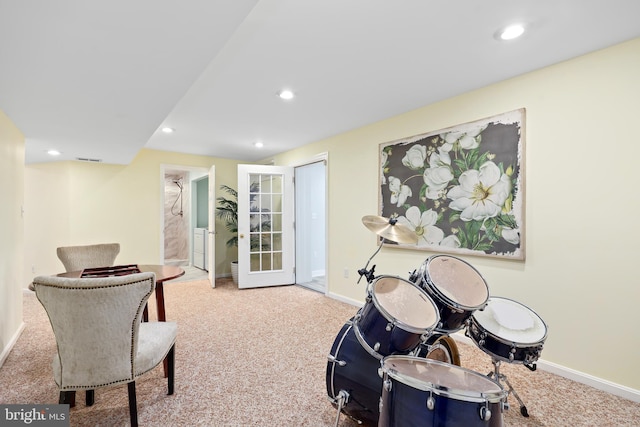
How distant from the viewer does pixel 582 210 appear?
218cm

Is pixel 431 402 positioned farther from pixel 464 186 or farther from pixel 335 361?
pixel 464 186

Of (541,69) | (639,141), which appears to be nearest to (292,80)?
(541,69)

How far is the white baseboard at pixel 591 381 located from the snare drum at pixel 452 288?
0.63 m

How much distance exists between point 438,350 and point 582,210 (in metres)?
1.48

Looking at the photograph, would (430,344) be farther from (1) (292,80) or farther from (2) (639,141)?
(1) (292,80)

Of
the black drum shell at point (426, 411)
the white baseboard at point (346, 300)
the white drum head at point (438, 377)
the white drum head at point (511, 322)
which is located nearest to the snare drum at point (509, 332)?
the white drum head at point (511, 322)

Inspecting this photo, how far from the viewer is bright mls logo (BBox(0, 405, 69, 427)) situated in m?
1.59

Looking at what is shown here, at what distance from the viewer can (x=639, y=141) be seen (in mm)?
1965

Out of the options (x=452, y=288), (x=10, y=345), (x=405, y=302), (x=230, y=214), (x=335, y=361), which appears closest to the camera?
(x=405, y=302)

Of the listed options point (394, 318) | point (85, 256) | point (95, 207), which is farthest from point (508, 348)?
point (95, 207)

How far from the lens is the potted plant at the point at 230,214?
18.1 ft

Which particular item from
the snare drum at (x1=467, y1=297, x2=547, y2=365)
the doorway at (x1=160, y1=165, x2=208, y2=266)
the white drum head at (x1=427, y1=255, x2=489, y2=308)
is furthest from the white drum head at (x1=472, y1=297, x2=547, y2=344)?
the doorway at (x1=160, y1=165, x2=208, y2=266)

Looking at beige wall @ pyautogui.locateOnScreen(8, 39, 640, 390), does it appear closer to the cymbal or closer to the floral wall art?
the floral wall art

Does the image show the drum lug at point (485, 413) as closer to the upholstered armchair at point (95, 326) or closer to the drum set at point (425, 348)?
the drum set at point (425, 348)
